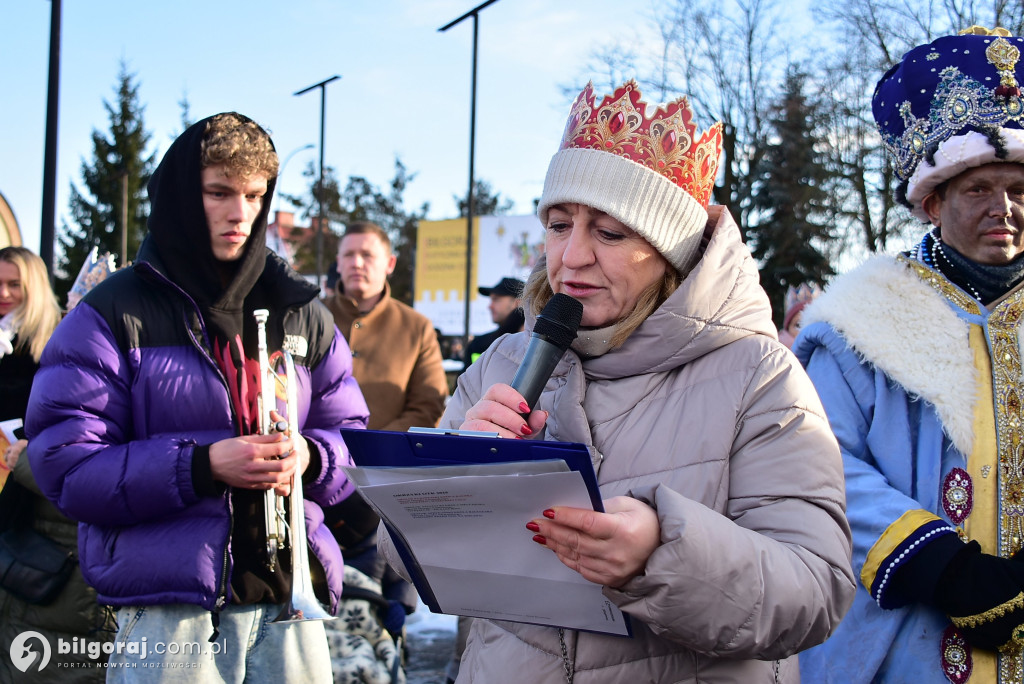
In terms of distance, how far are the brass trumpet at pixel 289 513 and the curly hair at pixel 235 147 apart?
0.51 meters

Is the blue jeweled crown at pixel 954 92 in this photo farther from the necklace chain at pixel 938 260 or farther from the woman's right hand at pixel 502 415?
the woman's right hand at pixel 502 415

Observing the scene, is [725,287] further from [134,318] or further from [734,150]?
[734,150]

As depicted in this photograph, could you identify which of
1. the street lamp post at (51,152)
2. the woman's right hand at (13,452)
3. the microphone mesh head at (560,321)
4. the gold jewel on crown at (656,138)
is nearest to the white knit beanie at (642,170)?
the gold jewel on crown at (656,138)

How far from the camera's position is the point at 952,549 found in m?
2.23

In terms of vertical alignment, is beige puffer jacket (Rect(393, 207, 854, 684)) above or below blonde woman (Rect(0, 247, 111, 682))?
above

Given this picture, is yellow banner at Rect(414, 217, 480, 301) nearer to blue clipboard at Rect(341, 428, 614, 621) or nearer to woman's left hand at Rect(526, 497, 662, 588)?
blue clipboard at Rect(341, 428, 614, 621)

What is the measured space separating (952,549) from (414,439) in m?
1.58

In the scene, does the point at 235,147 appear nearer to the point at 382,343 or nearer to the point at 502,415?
the point at 502,415

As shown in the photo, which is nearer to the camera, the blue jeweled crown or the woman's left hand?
the woman's left hand

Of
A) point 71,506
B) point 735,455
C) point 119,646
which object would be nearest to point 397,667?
point 119,646

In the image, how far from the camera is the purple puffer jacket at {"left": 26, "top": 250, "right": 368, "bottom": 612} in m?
2.58

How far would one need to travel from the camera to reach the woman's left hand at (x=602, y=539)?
140 cm

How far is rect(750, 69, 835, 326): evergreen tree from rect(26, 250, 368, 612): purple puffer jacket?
25.2 m

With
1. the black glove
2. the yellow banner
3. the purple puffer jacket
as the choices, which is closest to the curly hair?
the purple puffer jacket
